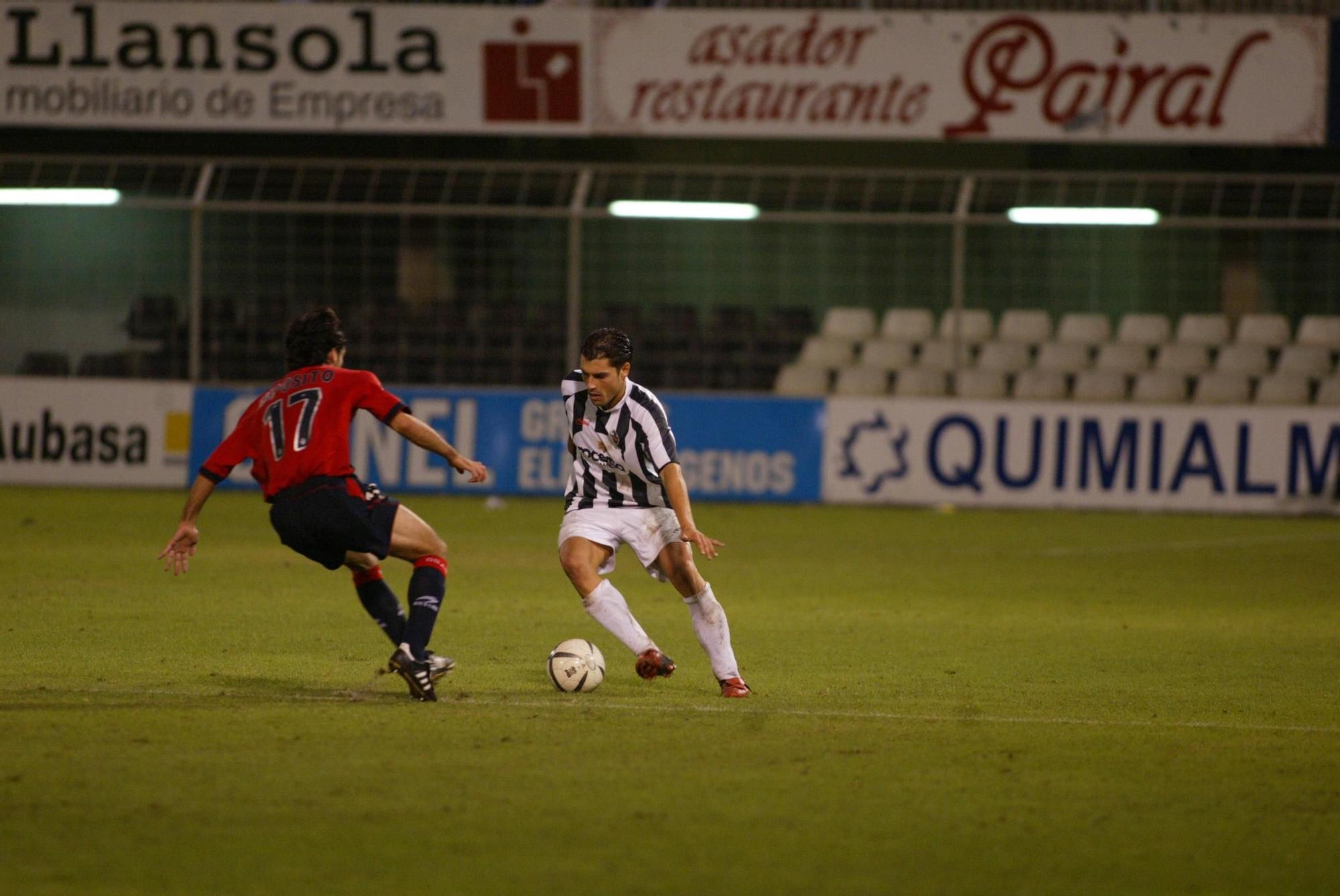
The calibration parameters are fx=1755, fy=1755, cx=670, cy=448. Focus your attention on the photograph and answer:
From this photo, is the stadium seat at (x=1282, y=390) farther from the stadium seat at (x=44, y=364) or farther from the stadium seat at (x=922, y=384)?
the stadium seat at (x=44, y=364)

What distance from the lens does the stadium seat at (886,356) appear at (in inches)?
825

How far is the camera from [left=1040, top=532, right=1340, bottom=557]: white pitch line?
595 inches

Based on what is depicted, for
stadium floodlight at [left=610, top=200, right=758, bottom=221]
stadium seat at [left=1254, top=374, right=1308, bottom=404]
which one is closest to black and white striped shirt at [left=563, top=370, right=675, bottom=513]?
stadium floodlight at [left=610, top=200, right=758, bottom=221]

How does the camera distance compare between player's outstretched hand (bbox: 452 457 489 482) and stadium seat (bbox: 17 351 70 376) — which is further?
stadium seat (bbox: 17 351 70 376)

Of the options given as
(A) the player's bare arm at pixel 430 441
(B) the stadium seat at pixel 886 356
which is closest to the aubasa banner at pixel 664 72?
(B) the stadium seat at pixel 886 356

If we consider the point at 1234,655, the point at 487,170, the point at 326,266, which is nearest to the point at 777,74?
the point at 487,170

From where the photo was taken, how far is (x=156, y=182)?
24984 mm

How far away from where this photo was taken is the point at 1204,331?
68.4 ft

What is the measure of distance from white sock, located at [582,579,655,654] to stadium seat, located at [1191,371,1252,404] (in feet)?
43.9

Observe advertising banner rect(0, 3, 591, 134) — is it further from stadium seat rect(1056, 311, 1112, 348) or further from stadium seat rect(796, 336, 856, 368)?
stadium seat rect(1056, 311, 1112, 348)

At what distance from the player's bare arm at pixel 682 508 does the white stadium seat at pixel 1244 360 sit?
14120 mm

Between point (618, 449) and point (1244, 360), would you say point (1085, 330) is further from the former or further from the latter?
point (618, 449)

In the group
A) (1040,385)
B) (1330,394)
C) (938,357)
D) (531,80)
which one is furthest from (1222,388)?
(531,80)

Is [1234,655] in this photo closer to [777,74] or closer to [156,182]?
[777,74]
